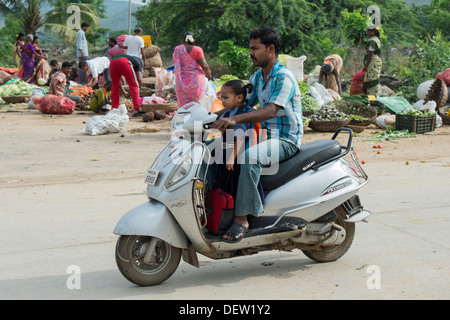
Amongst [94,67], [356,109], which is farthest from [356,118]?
[94,67]

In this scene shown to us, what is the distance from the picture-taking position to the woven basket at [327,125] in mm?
12008

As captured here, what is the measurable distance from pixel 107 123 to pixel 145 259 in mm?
8394

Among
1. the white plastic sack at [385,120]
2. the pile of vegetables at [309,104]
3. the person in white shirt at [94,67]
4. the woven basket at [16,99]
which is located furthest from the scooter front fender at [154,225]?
the woven basket at [16,99]

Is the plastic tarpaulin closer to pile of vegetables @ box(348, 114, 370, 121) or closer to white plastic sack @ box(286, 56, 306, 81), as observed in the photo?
pile of vegetables @ box(348, 114, 370, 121)

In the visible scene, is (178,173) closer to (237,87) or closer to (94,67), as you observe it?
(237,87)

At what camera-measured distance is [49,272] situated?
14.6ft

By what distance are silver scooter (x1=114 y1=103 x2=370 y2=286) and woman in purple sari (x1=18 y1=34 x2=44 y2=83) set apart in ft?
59.4

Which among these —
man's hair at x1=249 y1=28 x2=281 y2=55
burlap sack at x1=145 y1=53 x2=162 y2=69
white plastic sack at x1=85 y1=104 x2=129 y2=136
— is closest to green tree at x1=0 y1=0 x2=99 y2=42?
burlap sack at x1=145 y1=53 x2=162 y2=69

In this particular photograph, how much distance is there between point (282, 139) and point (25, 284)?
83.0 inches

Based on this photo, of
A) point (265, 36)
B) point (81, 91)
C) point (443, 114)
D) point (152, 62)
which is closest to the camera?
point (265, 36)

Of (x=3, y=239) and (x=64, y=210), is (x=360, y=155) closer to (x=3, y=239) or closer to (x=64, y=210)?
(x=64, y=210)

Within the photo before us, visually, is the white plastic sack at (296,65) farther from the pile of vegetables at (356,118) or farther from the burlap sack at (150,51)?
the pile of vegetables at (356,118)

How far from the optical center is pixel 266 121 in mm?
4504
